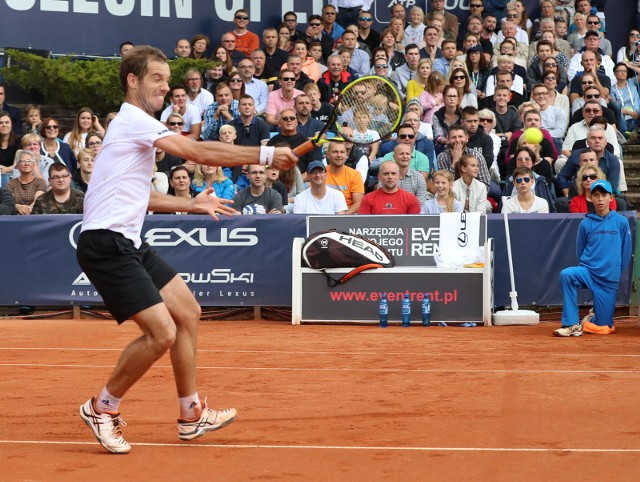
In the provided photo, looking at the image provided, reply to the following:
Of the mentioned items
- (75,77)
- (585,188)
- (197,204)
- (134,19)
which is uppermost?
(134,19)

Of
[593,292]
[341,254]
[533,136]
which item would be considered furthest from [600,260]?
[533,136]

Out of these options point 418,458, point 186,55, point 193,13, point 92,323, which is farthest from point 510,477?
point 193,13

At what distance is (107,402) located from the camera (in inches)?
233

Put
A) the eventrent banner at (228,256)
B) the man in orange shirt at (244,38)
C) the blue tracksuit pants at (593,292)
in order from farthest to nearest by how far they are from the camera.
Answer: the man in orange shirt at (244,38) < the eventrent banner at (228,256) < the blue tracksuit pants at (593,292)

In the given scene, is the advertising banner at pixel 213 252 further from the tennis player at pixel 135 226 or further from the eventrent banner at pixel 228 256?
the tennis player at pixel 135 226

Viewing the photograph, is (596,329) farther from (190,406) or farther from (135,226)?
(135,226)

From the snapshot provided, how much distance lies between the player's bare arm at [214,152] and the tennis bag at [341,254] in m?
6.87

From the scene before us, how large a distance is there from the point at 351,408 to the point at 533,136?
863cm


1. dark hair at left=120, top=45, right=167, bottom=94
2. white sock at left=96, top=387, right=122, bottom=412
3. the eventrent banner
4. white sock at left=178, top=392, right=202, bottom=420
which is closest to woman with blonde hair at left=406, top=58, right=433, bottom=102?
the eventrent banner

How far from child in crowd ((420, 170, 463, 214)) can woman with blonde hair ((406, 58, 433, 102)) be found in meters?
3.65

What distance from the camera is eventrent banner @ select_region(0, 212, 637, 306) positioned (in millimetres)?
12898

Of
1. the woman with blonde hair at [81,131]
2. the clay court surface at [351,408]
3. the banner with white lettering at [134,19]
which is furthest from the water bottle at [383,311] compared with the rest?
the banner with white lettering at [134,19]

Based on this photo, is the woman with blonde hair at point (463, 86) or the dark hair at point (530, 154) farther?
the woman with blonde hair at point (463, 86)

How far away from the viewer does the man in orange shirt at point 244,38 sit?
62.0 ft
